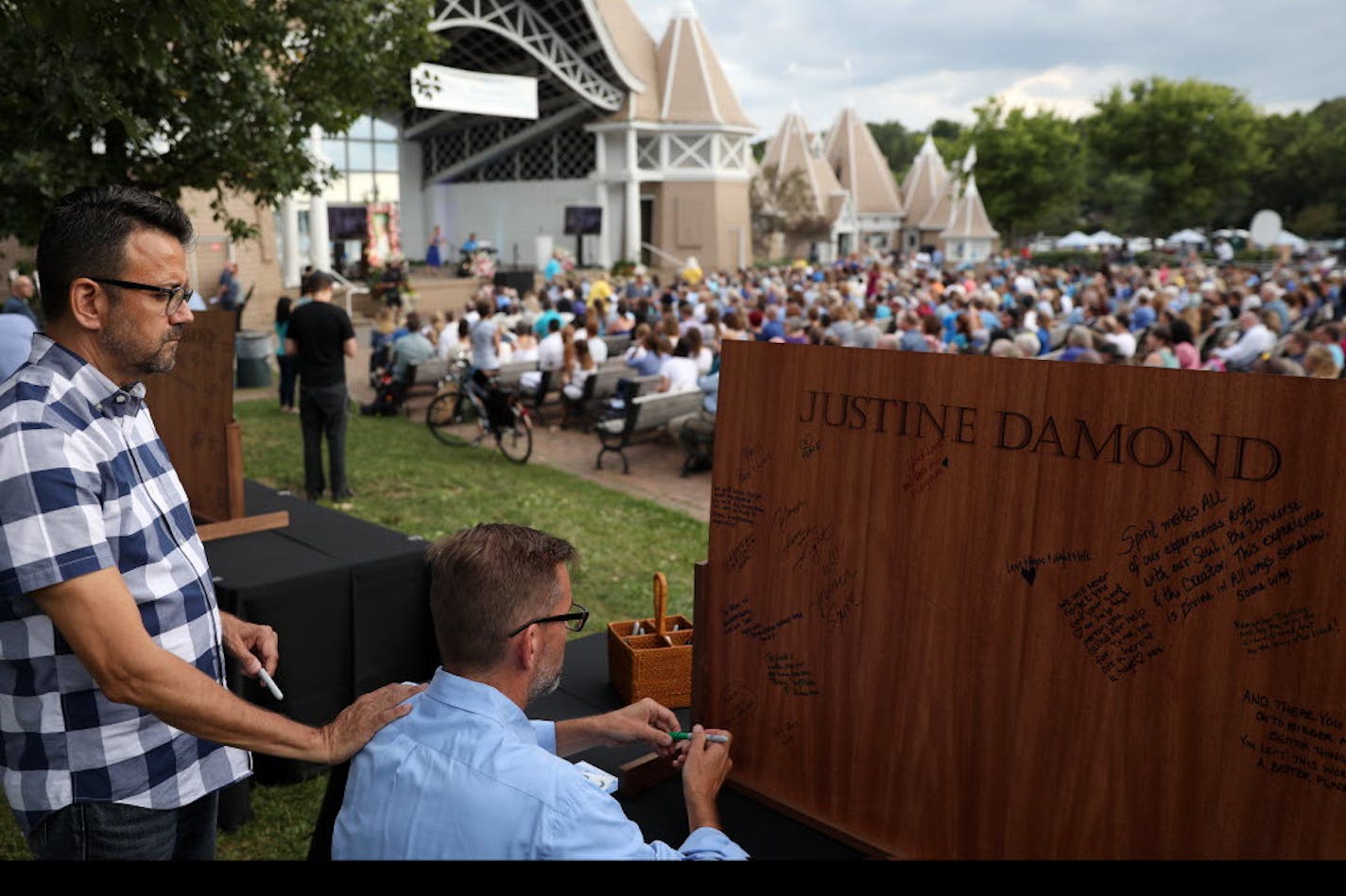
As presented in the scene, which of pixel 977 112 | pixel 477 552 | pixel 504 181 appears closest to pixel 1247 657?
pixel 477 552

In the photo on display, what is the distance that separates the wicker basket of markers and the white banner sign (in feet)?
Result: 105

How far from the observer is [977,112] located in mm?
57844

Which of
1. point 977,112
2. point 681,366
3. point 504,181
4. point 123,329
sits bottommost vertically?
point 681,366

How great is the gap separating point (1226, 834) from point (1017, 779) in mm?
351

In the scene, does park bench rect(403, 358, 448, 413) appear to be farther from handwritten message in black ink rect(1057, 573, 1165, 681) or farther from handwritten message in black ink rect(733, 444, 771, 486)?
handwritten message in black ink rect(1057, 573, 1165, 681)

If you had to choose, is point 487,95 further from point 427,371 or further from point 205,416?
point 205,416

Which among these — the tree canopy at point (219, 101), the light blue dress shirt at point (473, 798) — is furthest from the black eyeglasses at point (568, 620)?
→ the tree canopy at point (219, 101)

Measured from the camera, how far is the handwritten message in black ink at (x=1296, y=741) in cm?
151

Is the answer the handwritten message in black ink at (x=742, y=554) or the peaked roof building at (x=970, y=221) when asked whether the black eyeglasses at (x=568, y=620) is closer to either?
the handwritten message in black ink at (x=742, y=554)

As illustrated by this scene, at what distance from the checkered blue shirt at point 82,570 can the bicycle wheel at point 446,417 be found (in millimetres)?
9625

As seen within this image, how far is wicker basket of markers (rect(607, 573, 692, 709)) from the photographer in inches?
112

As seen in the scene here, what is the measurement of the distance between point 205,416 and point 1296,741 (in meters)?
4.38

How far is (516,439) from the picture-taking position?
1195 cm

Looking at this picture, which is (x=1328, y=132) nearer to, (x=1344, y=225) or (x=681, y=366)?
(x=1344, y=225)
